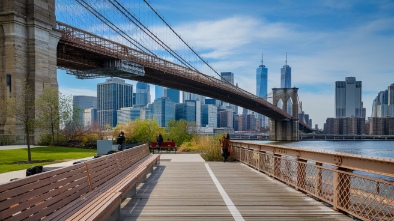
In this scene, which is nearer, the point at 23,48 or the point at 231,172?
the point at 231,172

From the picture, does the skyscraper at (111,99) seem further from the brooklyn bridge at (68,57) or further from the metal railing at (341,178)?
the metal railing at (341,178)

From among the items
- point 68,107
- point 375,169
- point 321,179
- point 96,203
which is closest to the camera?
point 96,203

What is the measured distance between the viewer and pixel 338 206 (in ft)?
20.3

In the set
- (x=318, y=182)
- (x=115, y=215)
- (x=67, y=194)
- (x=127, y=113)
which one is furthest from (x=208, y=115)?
(x=67, y=194)

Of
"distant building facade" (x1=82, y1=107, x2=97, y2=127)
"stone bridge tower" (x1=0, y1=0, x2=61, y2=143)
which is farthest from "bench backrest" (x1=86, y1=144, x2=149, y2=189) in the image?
"distant building facade" (x1=82, y1=107, x2=97, y2=127)

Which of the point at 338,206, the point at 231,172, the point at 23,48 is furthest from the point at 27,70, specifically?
the point at 338,206

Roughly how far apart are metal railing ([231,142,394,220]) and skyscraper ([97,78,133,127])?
162288 mm

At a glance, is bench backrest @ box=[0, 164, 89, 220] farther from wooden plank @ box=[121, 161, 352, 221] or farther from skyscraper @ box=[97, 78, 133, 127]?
skyscraper @ box=[97, 78, 133, 127]

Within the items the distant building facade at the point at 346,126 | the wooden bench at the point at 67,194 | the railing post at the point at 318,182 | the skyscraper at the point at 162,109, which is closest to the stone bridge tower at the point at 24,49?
the wooden bench at the point at 67,194

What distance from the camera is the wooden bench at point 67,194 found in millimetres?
3367

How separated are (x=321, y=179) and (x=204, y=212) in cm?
251

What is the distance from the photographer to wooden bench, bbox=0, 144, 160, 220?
3.37 m

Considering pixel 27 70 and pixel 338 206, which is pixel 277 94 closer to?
pixel 27 70

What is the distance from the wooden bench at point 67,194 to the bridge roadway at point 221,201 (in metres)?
0.56
